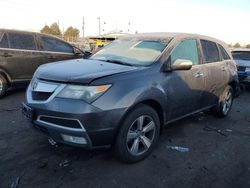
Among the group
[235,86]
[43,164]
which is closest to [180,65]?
[43,164]

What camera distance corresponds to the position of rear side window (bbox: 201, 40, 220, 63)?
17.1 feet

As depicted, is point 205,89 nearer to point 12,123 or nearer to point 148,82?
A: point 148,82

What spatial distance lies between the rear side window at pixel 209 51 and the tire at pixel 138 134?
1918mm

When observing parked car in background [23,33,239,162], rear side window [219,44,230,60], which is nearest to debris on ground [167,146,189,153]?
parked car in background [23,33,239,162]

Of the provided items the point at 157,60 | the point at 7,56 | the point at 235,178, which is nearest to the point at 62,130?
the point at 157,60

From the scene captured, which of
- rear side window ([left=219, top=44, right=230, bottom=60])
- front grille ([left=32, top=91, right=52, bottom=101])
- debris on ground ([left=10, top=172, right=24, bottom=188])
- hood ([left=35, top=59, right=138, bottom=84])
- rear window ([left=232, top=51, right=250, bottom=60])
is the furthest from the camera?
rear window ([left=232, top=51, right=250, bottom=60])

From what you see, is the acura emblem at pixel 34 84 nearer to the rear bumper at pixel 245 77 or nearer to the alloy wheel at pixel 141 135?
the alloy wheel at pixel 141 135

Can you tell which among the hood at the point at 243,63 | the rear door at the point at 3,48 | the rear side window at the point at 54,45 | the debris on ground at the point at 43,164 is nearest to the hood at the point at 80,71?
the debris on ground at the point at 43,164

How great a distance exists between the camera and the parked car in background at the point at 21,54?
7137 millimetres

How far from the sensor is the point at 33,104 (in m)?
3.46

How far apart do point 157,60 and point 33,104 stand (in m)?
1.80

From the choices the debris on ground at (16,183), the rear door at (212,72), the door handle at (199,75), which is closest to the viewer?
the debris on ground at (16,183)

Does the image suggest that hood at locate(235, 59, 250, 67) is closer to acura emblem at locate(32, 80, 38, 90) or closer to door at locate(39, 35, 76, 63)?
door at locate(39, 35, 76, 63)

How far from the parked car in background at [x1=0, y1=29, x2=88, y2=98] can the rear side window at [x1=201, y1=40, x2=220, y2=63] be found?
463cm
